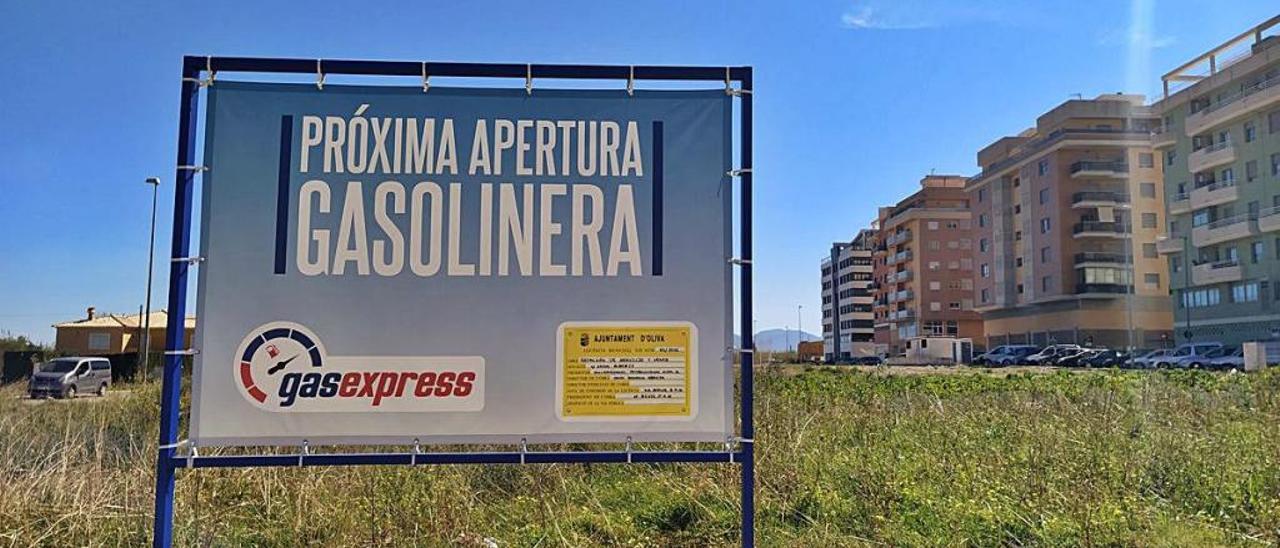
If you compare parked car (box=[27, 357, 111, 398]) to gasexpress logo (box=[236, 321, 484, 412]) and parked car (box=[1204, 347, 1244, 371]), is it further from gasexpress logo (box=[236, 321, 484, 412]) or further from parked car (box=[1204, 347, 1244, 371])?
parked car (box=[1204, 347, 1244, 371])

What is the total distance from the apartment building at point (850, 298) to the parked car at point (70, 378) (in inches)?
3725

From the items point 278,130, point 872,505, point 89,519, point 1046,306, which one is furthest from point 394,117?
point 1046,306

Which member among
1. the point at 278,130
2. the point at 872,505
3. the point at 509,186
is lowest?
the point at 872,505

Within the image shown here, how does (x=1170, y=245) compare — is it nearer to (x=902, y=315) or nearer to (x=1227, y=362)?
(x=1227, y=362)

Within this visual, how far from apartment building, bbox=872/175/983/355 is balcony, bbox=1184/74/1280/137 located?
40.1m

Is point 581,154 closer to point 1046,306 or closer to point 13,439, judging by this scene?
point 13,439

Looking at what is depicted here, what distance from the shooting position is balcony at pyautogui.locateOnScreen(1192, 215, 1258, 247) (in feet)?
162

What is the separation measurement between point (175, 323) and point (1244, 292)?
60513 millimetres

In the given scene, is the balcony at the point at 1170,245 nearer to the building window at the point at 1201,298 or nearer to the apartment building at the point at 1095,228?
the building window at the point at 1201,298

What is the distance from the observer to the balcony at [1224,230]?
49.3m

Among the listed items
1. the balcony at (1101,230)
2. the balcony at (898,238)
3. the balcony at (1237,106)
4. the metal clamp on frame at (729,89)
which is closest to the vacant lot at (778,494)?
the metal clamp on frame at (729,89)

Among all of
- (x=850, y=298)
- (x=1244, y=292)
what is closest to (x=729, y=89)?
(x=1244, y=292)

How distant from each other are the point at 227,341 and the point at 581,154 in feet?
6.36

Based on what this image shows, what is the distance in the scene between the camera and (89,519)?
4.65 meters
